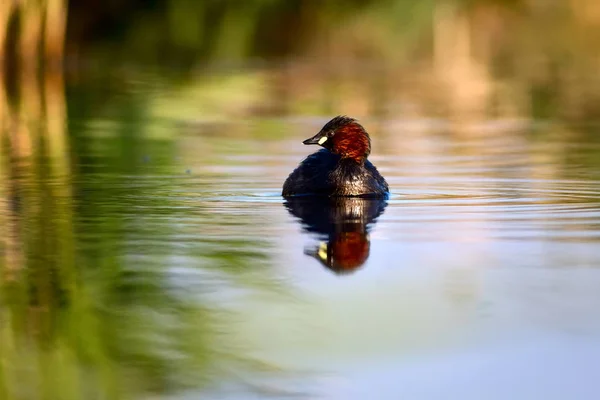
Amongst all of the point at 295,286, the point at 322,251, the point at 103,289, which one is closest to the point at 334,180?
the point at 322,251

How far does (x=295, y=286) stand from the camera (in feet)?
20.3

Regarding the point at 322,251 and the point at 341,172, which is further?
the point at 341,172

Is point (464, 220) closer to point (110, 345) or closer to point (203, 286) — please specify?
point (203, 286)

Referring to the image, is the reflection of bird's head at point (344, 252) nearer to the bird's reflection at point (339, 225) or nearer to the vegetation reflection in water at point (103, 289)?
the bird's reflection at point (339, 225)

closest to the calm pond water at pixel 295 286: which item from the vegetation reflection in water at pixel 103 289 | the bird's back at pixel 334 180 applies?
the vegetation reflection in water at pixel 103 289

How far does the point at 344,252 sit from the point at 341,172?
2.57 metres

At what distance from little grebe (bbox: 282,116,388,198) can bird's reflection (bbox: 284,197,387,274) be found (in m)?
0.07

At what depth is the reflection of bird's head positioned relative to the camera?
676 cm

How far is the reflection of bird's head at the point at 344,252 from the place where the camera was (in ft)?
22.2

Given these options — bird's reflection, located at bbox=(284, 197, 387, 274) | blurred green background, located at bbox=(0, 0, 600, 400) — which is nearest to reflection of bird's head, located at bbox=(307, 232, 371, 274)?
bird's reflection, located at bbox=(284, 197, 387, 274)

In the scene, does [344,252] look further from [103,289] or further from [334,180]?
[334,180]

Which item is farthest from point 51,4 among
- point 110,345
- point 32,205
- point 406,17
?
point 110,345

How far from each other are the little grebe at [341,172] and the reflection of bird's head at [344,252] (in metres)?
1.79

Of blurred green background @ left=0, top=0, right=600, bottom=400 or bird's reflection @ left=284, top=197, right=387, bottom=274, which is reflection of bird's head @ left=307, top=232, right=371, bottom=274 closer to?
bird's reflection @ left=284, top=197, right=387, bottom=274
